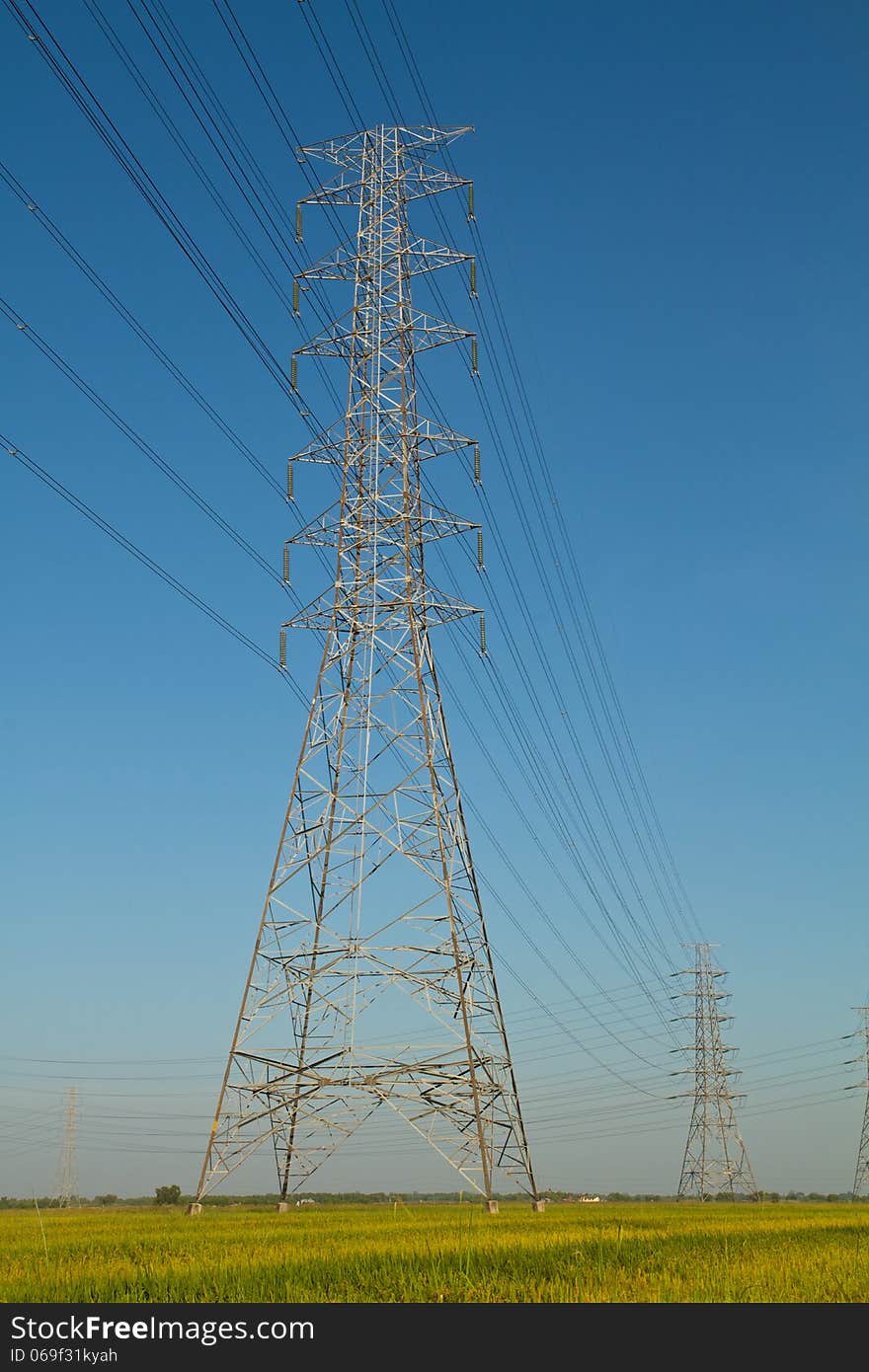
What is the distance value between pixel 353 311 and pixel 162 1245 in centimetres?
2771

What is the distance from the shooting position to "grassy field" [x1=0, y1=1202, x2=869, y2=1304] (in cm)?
1300

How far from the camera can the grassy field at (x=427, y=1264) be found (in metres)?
13.0

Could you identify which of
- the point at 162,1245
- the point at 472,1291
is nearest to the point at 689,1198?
the point at 162,1245

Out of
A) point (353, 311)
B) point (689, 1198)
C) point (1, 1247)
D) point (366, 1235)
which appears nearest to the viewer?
point (1, 1247)

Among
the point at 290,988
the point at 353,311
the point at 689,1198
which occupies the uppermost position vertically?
the point at 353,311

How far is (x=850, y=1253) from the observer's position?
A: 19719 mm

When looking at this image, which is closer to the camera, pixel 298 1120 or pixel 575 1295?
pixel 575 1295

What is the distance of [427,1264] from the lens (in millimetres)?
15672

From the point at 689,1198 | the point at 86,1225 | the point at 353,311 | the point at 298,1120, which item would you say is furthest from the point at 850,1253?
the point at 689,1198

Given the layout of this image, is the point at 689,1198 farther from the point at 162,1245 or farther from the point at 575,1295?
the point at 575,1295

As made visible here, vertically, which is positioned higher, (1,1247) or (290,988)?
(290,988)
